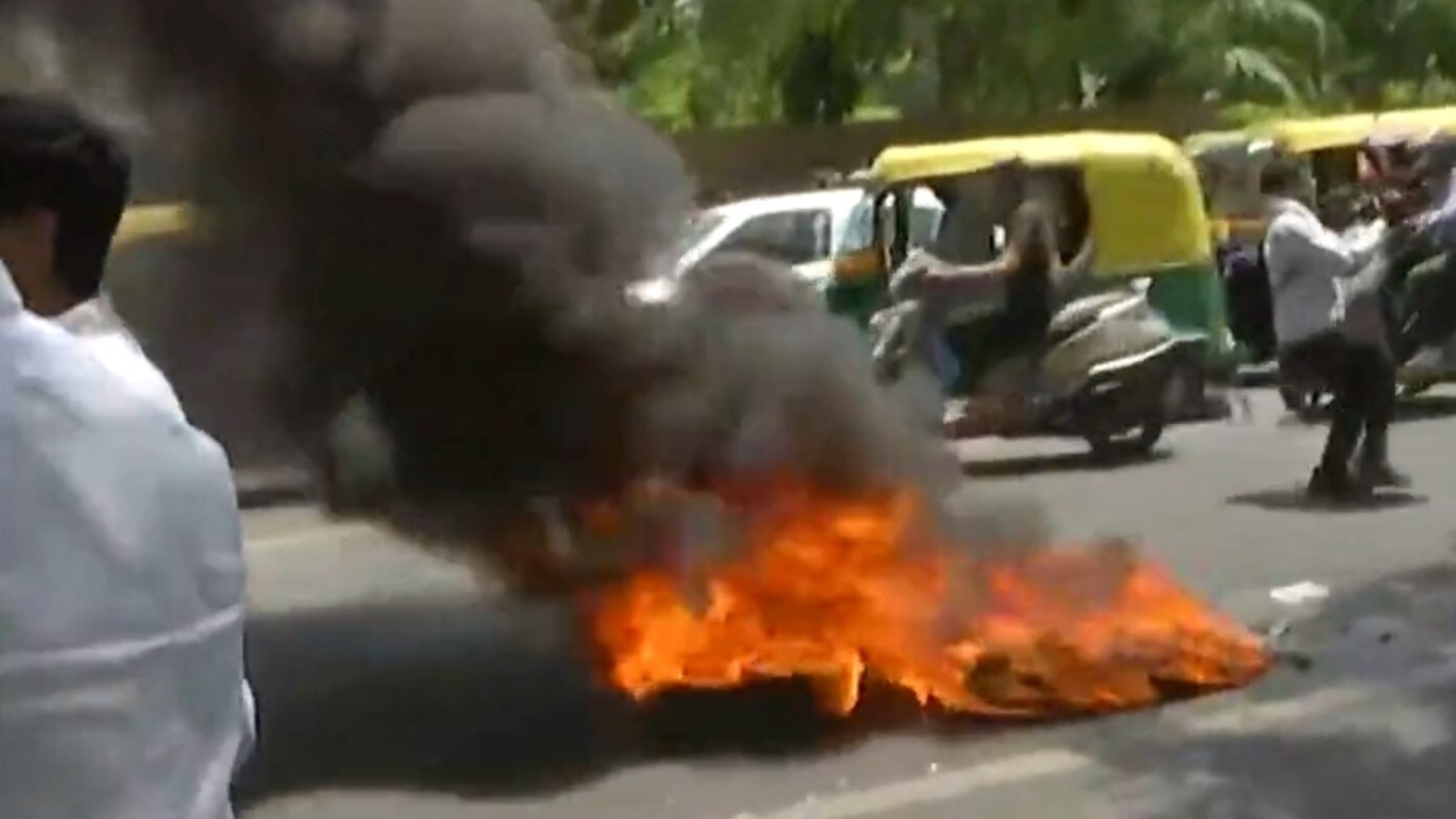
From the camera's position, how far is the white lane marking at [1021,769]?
6902 mm

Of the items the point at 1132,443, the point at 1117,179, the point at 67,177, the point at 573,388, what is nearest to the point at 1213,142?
the point at 1117,179

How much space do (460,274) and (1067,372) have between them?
7.00 metres

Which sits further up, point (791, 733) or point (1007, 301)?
point (791, 733)

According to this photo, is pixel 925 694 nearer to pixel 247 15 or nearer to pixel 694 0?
pixel 247 15

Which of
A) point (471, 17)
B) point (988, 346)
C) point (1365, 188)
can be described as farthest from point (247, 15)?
point (1365, 188)

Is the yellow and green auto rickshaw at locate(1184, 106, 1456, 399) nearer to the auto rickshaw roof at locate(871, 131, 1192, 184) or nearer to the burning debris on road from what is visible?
the auto rickshaw roof at locate(871, 131, 1192, 184)

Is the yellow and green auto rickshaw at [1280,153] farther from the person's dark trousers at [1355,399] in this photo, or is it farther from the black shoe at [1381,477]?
the person's dark trousers at [1355,399]

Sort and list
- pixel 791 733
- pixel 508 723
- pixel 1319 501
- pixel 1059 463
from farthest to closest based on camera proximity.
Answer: pixel 1059 463 → pixel 1319 501 → pixel 508 723 → pixel 791 733

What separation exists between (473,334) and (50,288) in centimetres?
550

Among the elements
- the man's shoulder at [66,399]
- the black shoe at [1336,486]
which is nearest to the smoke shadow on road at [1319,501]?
the black shoe at [1336,486]

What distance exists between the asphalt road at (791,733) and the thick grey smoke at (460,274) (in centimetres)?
68

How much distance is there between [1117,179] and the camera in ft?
52.2

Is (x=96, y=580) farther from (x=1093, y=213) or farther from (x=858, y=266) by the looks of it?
(x=1093, y=213)

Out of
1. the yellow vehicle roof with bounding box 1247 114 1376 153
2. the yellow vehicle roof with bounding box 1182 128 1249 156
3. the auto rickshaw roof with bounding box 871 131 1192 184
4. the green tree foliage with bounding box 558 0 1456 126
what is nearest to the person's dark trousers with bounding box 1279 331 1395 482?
the green tree foliage with bounding box 558 0 1456 126
